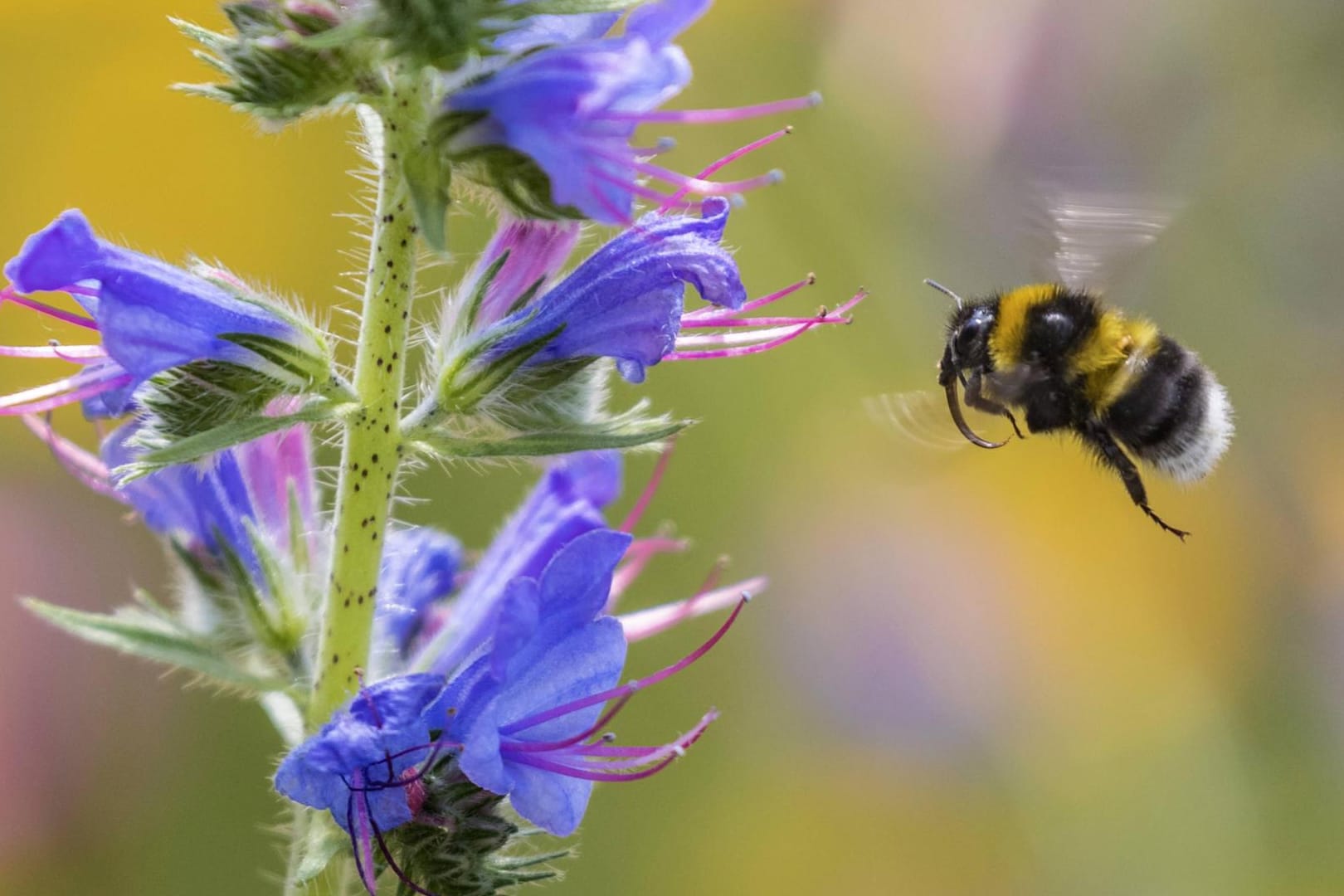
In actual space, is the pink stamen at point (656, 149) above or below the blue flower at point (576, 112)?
below

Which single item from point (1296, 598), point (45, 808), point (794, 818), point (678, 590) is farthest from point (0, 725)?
point (1296, 598)

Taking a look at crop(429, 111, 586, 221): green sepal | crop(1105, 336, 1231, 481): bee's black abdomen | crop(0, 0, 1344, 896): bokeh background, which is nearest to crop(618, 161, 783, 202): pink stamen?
crop(429, 111, 586, 221): green sepal

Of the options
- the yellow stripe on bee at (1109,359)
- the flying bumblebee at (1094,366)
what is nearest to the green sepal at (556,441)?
the flying bumblebee at (1094,366)

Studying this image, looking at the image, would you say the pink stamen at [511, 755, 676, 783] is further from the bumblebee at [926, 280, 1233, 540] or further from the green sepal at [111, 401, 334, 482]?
the bumblebee at [926, 280, 1233, 540]

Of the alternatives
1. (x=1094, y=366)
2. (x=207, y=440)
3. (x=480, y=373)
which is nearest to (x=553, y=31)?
(x=480, y=373)

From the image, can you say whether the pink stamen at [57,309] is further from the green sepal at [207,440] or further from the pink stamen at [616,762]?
the pink stamen at [616,762]

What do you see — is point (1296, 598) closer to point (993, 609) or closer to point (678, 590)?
point (993, 609)

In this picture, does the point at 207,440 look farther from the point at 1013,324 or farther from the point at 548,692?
the point at 1013,324
